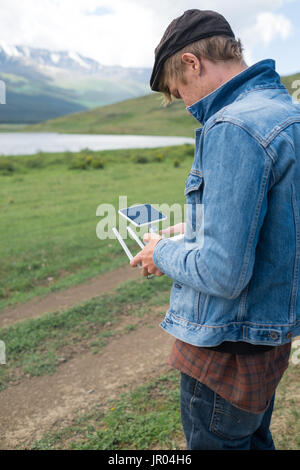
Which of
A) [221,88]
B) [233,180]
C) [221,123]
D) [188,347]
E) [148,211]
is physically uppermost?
[221,88]

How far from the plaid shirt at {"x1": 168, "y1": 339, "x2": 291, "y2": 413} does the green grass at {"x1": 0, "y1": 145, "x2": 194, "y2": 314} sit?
15.5 feet

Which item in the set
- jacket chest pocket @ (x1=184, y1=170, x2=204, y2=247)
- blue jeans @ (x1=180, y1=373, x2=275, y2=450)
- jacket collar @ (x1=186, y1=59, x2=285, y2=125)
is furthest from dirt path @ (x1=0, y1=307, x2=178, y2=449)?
jacket collar @ (x1=186, y1=59, x2=285, y2=125)

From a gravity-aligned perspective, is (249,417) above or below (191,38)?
below

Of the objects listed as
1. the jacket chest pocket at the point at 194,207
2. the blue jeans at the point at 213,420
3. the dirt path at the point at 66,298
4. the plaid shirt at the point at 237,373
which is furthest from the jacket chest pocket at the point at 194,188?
the dirt path at the point at 66,298

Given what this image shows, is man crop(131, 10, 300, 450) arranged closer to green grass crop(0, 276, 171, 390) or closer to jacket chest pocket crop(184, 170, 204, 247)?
jacket chest pocket crop(184, 170, 204, 247)

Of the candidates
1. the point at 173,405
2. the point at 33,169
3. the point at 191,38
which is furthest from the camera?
the point at 33,169

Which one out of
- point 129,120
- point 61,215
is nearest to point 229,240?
point 61,215

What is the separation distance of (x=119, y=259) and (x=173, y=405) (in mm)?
4302

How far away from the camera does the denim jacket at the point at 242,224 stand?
1286 mm

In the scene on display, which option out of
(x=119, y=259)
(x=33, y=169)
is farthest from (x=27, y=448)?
(x=33, y=169)

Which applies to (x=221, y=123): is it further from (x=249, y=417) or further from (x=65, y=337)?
(x=65, y=337)

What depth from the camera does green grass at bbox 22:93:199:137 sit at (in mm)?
106062

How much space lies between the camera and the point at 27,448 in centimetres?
291

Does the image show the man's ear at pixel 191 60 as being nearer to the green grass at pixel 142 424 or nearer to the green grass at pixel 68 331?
the green grass at pixel 142 424
